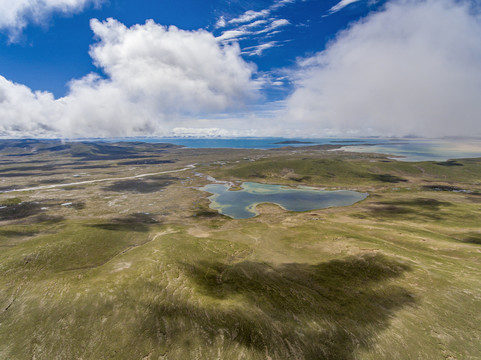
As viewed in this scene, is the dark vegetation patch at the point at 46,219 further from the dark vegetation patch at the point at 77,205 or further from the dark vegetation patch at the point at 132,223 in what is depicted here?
the dark vegetation patch at the point at 132,223

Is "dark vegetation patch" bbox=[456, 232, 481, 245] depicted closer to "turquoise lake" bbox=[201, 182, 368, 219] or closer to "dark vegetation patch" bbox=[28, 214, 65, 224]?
"turquoise lake" bbox=[201, 182, 368, 219]

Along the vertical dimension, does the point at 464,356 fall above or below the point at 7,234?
above

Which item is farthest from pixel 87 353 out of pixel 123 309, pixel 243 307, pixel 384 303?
pixel 384 303


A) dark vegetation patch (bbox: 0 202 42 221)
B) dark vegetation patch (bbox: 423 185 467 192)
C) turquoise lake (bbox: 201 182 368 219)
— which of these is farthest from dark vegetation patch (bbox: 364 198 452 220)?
dark vegetation patch (bbox: 0 202 42 221)

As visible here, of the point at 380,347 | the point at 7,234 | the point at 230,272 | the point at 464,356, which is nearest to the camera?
the point at 464,356

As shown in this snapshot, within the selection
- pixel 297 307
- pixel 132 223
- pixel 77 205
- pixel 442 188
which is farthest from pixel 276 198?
pixel 442 188

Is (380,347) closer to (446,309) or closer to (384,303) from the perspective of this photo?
(384,303)
